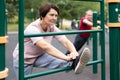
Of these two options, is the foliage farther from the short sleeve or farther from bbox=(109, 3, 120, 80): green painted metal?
the short sleeve

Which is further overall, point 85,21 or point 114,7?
point 85,21

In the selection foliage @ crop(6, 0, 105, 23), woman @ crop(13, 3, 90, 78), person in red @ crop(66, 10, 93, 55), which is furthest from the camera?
foliage @ crop(6, 0, 105, 23)

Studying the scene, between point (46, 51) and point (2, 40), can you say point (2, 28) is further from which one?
point (46, 51)

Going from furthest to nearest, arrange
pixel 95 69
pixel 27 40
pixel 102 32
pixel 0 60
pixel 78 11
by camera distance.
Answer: pixel 78 11 < pixel 95 69 < pixel 102 32 < pixel 27 40 < pixel 0 60

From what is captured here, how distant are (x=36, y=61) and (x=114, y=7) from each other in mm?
1013

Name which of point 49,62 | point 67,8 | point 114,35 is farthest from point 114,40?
point 67,8

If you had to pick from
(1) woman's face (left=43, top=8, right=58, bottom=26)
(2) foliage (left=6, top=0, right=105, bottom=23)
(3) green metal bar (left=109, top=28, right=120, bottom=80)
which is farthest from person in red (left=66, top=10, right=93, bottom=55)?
(2) foliage (left=6, top=0, right=105, bottom=23)

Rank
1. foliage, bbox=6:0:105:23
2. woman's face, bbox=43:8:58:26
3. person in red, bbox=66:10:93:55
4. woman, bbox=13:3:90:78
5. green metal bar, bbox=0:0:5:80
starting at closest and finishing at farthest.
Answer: green metal bar, bbox=0:0:5:80 < woman, bbox=13:3:90:78 < woman's face, bbox=43:8:58:26 < person in red, bbox=66:10:93:55 < foliage, bbox=6:0:105:23

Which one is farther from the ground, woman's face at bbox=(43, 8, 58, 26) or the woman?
woman's face at bbox=(43, 8, 58, 26)

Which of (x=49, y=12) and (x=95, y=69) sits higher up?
(x=49, y=12)

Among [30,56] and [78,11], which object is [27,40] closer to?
[30,56]

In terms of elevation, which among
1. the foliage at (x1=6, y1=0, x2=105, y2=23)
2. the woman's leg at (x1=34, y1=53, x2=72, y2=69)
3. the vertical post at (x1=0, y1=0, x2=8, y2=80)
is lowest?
the woman's leg at (x1=34, y1=53, x2=72, y2=69)

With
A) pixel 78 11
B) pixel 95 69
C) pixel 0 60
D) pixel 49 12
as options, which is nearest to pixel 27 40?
pixel 49 12

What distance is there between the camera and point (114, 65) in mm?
3438
